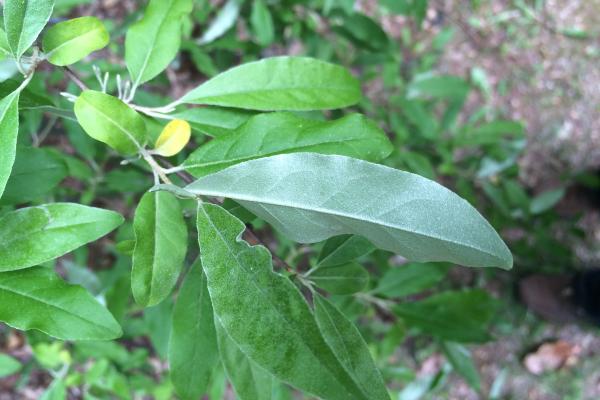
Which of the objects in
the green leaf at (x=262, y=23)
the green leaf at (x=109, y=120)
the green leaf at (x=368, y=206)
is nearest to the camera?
the green leaf at (x=368, y=206)

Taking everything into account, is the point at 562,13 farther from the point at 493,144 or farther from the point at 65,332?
the point at 65,332

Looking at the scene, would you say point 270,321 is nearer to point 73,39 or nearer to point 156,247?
point 156,247

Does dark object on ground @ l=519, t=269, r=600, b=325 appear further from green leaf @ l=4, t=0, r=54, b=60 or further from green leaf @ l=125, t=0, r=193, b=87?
green leaf @ l=4, t=0, r=54, b=60

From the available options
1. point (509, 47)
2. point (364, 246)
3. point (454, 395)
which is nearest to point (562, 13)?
point (509, 47)

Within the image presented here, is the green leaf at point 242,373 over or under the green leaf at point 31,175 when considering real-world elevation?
under

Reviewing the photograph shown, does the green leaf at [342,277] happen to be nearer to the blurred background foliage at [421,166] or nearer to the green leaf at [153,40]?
the blurred background foliage at [421,166]

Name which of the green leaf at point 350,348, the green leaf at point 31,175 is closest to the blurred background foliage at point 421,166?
the green leaf at point 31,175
